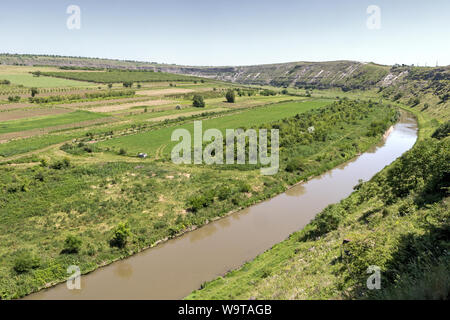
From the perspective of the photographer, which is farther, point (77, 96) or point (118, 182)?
point (77, 96)

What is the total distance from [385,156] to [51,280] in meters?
58.5

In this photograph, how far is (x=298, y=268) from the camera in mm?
17312

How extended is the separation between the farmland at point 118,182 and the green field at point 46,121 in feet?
0.87

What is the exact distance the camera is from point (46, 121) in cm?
7388

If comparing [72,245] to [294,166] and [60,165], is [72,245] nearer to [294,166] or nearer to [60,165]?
[60,165]

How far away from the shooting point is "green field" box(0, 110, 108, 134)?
66.2m

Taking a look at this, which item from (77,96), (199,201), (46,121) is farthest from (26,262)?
(77,96)

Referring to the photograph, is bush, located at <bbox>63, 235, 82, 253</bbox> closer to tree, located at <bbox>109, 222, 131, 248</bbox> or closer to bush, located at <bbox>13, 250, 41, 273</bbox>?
bush, located at <bbox>13, 250, 41, 273</bbox>

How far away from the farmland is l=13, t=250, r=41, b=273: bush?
9 cm

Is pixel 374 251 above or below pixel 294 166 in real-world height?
above

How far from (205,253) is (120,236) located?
814 cm

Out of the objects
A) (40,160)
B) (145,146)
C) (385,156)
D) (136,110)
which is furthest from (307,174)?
(136,110)

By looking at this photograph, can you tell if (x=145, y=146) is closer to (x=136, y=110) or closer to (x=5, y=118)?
(x=136, y=110)
